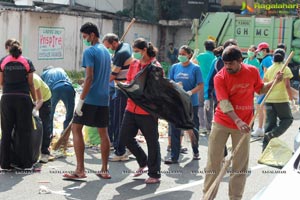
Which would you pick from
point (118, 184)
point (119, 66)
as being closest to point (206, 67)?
point (119, 66)

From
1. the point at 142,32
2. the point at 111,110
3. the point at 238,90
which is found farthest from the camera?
the point at 142,32

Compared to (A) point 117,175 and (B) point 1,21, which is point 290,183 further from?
(B) point 1,21

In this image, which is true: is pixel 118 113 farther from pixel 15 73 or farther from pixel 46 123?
pixel 15 73

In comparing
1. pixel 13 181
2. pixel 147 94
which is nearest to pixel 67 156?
pixel 13 181

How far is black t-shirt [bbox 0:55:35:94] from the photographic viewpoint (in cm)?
711

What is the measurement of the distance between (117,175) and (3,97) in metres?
1.83

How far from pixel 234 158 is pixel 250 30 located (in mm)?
15029

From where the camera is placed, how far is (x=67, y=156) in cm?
848

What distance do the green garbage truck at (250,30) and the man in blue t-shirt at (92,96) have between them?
42.9ft

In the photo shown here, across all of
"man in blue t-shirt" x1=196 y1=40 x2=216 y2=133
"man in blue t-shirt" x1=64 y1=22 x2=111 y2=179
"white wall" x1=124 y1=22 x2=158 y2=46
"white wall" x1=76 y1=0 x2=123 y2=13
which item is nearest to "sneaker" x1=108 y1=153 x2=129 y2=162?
"man in blue t-shirt" x1=64 y1=22 x2=111 y2=179

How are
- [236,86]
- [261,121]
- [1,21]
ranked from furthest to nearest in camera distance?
[1,21], [261,121], [236,86]

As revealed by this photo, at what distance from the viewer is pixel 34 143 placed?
293 inches

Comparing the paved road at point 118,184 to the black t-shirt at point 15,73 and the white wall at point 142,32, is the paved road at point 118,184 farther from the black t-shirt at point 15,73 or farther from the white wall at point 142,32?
the white wall at point 142,32

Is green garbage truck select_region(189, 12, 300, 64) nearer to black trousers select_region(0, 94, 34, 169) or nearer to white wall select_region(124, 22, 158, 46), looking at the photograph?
white wall select_region(124, 22, 158, 46)
